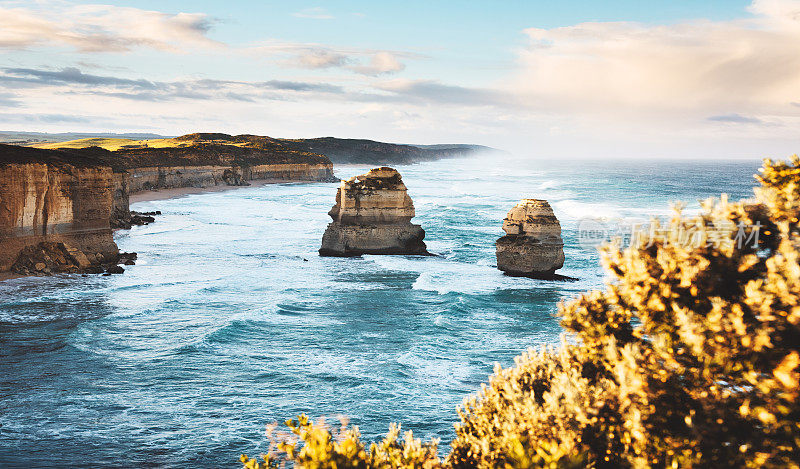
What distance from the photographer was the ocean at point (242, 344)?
58.1ft

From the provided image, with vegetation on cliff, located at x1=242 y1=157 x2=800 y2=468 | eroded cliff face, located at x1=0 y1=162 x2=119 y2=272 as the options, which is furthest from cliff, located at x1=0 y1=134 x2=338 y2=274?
vegetation on cliff, located at x1=242 y1=157 x2=800 y2=468

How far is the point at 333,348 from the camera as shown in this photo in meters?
25.2

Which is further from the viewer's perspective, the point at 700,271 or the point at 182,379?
the point at 182,379

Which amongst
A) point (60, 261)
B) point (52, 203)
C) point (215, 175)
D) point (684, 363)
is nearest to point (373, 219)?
point (60, 261)

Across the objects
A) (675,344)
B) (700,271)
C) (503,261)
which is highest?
(700,271)

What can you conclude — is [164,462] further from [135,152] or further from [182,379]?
[135,152]

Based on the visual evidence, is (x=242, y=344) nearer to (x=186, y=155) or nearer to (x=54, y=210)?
(x=54, y=210)

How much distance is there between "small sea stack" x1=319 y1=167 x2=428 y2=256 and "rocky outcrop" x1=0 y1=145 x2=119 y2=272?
47.9ft

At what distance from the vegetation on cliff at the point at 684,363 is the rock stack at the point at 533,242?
28580 mm

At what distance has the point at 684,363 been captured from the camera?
299 inches

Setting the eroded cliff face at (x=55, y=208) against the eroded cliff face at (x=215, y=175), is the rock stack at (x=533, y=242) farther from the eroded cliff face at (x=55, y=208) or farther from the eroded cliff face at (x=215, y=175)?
the eroded cliff face at (x=215, y=175)

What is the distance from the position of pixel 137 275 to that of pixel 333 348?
59.0ft

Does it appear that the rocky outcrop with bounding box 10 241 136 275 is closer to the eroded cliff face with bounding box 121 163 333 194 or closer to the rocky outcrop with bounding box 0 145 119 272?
the rocky outcrop with bounding box 0 145 119 272

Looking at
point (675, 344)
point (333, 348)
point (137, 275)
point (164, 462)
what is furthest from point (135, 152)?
point (675, 344)
